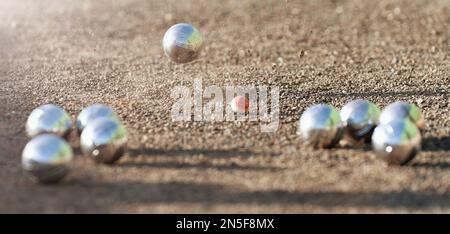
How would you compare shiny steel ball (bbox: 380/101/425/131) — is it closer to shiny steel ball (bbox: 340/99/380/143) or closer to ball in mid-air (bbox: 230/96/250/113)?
shiny steel ball (bbox: 340/99/380/143)

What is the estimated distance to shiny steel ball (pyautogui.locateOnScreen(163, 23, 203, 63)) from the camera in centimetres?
1009

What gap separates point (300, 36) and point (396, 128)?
5.84 m

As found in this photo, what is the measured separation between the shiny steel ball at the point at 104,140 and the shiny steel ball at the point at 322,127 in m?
2.04

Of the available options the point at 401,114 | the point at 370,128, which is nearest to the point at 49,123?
the point at 370,128

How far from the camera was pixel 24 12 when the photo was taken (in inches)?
566

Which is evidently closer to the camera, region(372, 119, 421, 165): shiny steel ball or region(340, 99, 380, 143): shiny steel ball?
region(372, 119, 421, 165): shiny steel ball

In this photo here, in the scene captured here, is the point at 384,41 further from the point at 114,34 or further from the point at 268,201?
the point at 268,201

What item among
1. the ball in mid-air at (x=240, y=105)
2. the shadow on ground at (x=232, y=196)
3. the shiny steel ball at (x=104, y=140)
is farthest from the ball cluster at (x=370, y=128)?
the shiny steel ball at (x=104, y=140)

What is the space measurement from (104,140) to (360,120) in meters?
2.89

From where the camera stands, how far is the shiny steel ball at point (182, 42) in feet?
33.1

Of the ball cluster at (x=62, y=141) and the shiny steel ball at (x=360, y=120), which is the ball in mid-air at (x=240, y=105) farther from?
the ball cluster at (x=62, y=141)

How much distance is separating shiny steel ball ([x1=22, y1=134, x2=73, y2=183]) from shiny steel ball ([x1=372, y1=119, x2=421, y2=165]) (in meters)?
3.23

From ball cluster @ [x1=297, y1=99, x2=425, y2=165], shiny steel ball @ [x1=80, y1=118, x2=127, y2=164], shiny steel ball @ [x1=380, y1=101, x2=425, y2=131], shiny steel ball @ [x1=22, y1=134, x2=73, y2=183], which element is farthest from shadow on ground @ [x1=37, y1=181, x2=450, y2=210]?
shiny steel ball @ [x1=380, y1=101, x2=425, y2=131]

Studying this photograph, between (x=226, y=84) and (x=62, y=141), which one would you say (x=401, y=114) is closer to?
(x=226, y=84)
